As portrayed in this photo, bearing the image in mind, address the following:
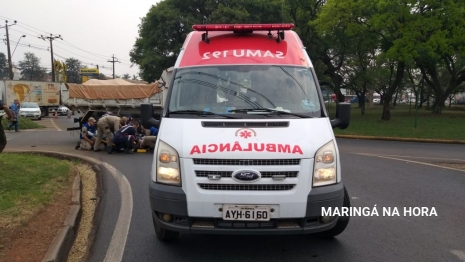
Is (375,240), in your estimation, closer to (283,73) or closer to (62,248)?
(283,73)

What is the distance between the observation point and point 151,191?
4.17m

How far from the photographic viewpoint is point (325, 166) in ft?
13.2

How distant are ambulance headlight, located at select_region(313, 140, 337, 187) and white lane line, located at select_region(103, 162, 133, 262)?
2.23m

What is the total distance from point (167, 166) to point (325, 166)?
1550mm

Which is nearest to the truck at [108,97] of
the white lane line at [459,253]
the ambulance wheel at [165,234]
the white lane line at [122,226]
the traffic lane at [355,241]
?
the white lane line at [122,226]

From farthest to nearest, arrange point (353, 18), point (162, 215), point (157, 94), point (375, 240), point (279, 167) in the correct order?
1. point (353, 18)
2. point (157, 94)
3. point (375, 240)
4. point (162, 215)
5. point (279, 167)

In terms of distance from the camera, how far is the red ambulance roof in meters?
5.18

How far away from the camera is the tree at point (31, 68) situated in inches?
3661

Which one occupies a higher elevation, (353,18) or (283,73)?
(353,18)

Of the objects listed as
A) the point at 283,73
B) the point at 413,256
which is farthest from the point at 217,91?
the point at 413,256

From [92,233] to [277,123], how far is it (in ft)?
9.06

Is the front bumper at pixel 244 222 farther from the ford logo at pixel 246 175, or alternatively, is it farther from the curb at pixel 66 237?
the curb at pixel 66 237

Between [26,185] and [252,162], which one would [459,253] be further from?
[26,185]

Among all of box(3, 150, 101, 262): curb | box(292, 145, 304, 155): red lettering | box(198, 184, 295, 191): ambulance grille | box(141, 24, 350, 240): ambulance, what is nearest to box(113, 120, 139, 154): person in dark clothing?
box(3, 150, 101, 262): curb
